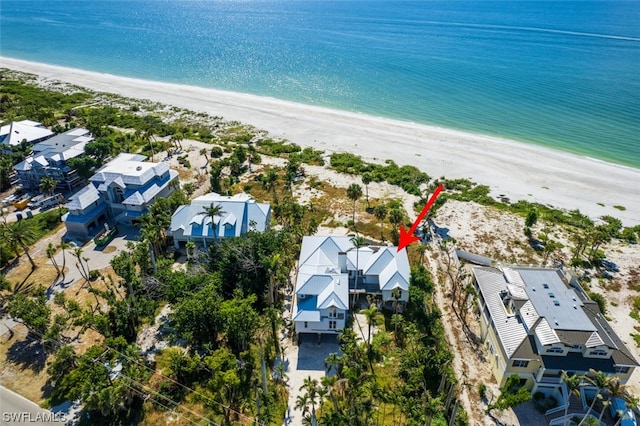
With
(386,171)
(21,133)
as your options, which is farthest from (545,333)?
(21,133)

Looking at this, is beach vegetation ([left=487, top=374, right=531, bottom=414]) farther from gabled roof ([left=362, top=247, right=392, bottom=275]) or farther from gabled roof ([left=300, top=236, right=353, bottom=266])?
gabled roof ([left=300, top=236, right=353, bottom=266])

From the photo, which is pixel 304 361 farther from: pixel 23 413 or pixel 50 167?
pixel 50 167

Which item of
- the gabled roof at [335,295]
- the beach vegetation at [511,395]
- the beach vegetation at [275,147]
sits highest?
the beach vegetation at [275,147]

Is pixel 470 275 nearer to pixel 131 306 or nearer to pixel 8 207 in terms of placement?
pixel 131 306

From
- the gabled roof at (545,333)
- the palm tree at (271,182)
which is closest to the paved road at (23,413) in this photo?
the palm tree at (271,182)

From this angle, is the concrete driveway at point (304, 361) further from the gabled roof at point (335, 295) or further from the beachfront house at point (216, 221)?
the beachfront house at point (216, 221)

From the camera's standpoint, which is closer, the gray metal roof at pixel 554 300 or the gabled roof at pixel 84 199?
the gray metal roof at pixel 554 300

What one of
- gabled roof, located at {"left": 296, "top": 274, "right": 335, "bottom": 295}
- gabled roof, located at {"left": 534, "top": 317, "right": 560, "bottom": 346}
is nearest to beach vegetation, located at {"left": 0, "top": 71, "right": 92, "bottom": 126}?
gabled roof, located at {"left": 296, "top": 274, "right": 335, "bottom": 295}
